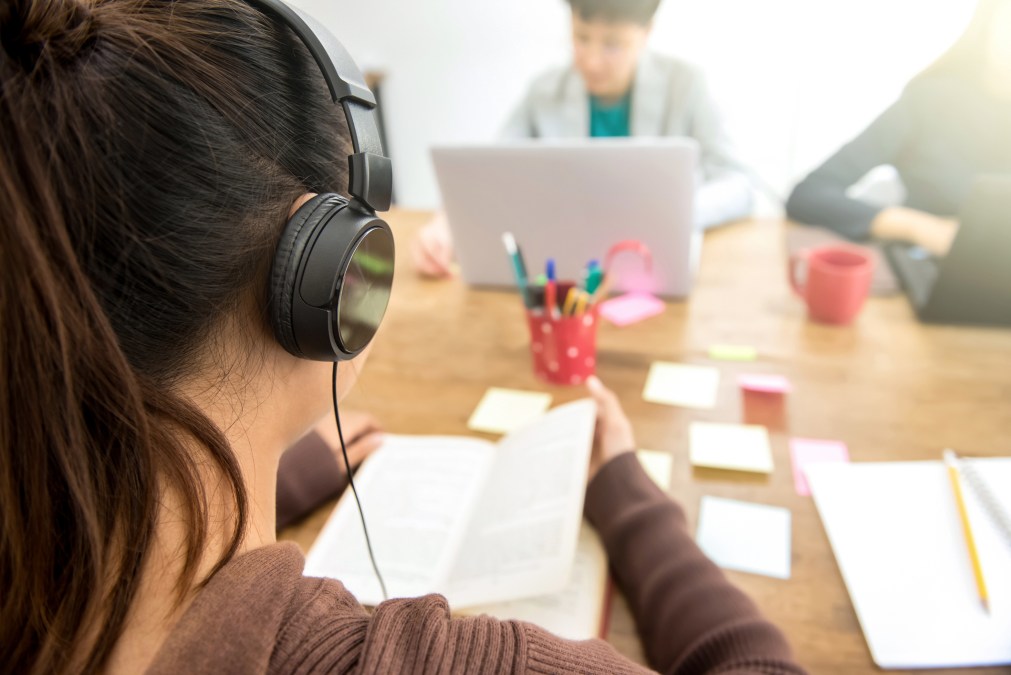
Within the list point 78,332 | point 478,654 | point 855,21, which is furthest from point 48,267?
point 855,21

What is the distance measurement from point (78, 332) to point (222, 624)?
18 centimetres

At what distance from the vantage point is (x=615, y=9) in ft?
4.95

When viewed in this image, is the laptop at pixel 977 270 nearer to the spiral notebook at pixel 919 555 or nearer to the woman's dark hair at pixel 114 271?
the spiral notebook at pixel 919 555

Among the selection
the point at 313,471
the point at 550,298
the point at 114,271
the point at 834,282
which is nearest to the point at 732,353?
the point at 834,282

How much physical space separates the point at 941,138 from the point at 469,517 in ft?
4.77

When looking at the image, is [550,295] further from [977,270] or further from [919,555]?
[977,270]

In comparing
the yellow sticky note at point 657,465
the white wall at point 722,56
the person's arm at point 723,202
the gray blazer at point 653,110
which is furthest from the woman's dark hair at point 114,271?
the white wall at point 722,56

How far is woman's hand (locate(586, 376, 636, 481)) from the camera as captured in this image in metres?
0.76

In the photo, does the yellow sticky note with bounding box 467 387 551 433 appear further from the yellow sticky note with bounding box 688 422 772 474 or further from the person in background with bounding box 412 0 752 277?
the person in background with bounding box 412 0 752 277

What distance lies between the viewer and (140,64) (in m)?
0.37

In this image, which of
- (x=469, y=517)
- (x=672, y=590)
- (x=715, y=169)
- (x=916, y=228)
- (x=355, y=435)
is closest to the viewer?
(x=672, y=590)

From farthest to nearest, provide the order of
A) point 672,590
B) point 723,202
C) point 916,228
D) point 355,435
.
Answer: point 723,202 → point 916,228 → point 355,435 → point 672,590

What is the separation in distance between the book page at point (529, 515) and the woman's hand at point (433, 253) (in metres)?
0.55

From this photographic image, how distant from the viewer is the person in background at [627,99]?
4.96 feet
